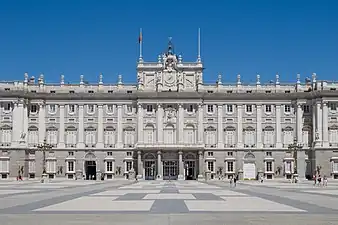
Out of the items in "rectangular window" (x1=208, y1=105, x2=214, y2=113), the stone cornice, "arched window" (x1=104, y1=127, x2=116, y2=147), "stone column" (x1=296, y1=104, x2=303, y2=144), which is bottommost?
"arched window" (x1=104, y1=127, x2=116, y2=147)

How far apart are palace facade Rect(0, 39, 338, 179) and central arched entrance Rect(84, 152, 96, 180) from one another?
177 mm

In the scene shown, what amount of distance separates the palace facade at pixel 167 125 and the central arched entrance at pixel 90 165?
177mm

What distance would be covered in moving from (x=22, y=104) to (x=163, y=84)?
2486 centimetres

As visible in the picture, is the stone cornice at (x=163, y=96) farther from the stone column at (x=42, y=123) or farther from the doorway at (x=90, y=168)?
the doorway at (x=90, y=168)

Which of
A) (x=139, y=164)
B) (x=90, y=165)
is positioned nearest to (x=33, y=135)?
(x=90, y=165)

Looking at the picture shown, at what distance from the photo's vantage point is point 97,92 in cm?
10462

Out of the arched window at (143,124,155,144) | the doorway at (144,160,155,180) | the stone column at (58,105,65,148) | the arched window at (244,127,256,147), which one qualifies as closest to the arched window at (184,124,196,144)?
the arched window at (143,124,155,144)

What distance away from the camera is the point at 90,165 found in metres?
104

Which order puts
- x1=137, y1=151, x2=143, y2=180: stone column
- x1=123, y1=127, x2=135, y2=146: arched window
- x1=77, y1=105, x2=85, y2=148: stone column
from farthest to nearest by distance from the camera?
x1=123, y1=127, x2=135, y2=146: arched window
x1=77, y1=105, x2=85, y2=148: stone column
x1=137, y1=151, x2=143, y2=180: stone column

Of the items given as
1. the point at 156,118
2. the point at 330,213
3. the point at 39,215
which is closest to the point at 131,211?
the point at 39,215

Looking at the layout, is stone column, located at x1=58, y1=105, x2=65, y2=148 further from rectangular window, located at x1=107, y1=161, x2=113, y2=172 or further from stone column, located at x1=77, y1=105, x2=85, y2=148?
rectangular window, located at x1=107, y1=161, x2=113, y2=172

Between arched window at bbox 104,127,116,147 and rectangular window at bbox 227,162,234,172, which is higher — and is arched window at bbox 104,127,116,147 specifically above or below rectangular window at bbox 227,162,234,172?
above

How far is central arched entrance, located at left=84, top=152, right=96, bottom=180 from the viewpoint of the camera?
104 meters

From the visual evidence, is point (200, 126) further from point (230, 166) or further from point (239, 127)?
point (230, 166)
